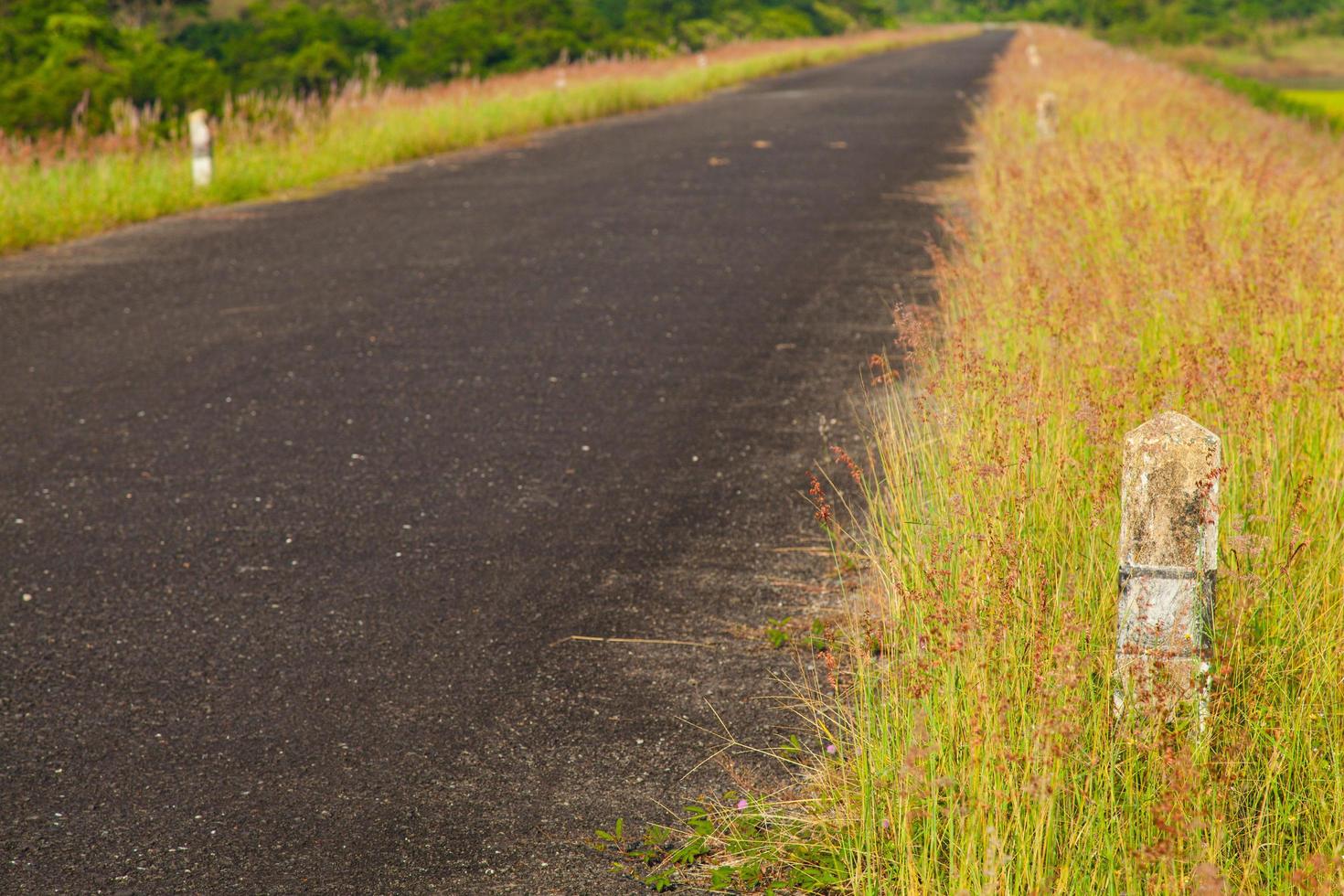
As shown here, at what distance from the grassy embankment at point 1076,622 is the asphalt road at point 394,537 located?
19.3 inches

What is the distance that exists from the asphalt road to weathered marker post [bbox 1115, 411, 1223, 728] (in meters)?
1.07

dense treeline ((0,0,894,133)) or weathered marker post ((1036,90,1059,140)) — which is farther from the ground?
dense treeline ((0,0,894,133))

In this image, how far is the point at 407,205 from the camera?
12.8 m

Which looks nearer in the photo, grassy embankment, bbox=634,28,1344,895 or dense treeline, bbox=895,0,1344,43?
grassy embankment, bbox=634,28,1344,895

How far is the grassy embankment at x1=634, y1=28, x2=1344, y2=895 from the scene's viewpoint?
2.51 meters

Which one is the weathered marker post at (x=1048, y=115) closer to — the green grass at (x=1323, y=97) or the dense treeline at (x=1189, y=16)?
the green grass at (x=1323, y=97)

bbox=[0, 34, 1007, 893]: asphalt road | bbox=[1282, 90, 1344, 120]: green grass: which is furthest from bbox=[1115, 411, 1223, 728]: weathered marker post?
bbox=[1282, 90, 1344, 120]: green grass

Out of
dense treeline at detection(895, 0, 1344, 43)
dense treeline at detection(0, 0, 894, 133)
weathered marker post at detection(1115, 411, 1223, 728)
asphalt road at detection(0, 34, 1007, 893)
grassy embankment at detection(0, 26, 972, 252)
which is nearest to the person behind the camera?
weathered marker post at detection(1115, 411, 1223, 728)

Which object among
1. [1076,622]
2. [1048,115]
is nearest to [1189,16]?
[1048,115]

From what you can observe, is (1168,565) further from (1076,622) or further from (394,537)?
(394,537)

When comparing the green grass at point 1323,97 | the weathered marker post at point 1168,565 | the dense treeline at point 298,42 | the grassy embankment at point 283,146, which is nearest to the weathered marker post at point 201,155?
the grassy embankment at point 283,146

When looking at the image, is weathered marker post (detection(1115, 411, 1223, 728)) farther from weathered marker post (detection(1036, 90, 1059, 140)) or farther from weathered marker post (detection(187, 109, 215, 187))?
weathered marker post (detection(187, 109, 215, 187))

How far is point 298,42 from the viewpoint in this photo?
3672 centimetres

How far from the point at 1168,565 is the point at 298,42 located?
37.6 m
